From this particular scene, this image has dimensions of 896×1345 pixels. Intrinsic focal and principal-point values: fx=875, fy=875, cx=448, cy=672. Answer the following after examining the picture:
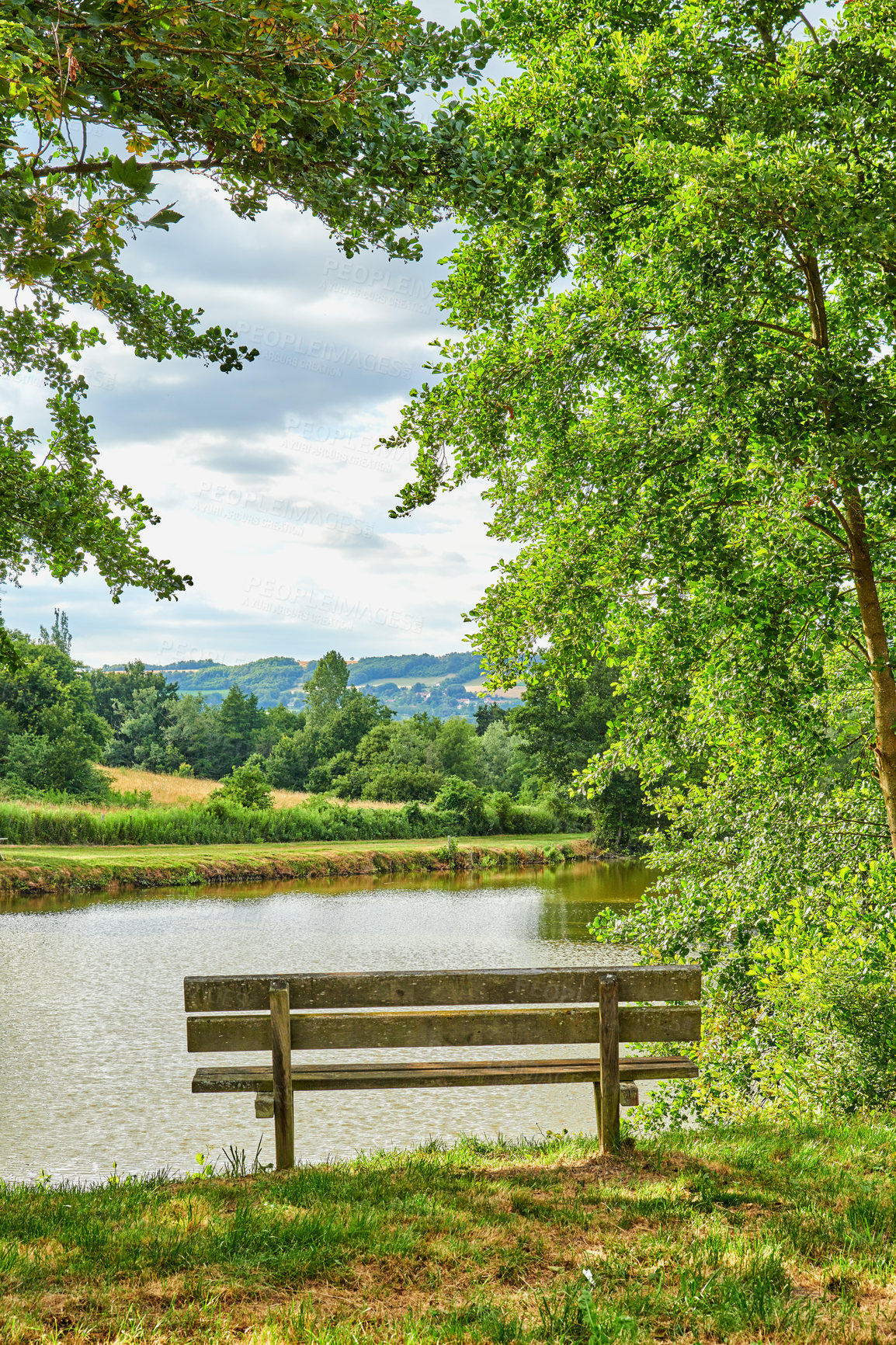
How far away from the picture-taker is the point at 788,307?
8.02 metres

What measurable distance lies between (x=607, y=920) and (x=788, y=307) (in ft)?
21.1

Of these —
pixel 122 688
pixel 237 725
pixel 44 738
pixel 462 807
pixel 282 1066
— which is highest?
pixel 122 688

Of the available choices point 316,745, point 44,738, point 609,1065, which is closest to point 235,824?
point 44,738

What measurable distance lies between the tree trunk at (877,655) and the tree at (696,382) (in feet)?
0.11

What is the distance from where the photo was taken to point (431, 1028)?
489cm

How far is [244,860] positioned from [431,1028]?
33.2 metres

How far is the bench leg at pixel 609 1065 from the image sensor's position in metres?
4.93

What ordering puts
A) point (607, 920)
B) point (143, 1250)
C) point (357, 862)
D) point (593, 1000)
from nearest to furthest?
point (143, 1250) < point (593, 1000) < point (607, 920) < point (357, 862)

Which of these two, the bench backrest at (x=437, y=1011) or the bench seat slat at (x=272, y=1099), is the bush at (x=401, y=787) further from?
the bench backrest at (x=437, y=1011)

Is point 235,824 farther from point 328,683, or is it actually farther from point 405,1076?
point 328,683

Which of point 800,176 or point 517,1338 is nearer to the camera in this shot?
point 517,1338

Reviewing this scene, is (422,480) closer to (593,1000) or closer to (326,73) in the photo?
(326,73)

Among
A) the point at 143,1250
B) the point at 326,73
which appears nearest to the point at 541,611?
the point at 326,73

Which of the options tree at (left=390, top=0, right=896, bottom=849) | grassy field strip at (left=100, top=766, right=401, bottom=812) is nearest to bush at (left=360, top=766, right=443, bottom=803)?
grassy field strip at (left=100, top=766, right=401, bottom=812)
